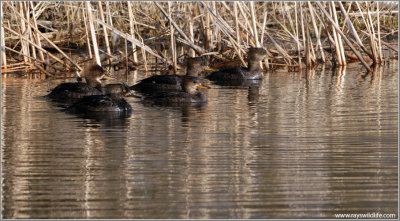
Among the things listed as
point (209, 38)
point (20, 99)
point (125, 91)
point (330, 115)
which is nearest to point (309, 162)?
point (330, 115)

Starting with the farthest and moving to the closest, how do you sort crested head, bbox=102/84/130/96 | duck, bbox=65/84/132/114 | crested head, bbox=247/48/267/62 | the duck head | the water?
crested head, bbox=247/48/267/62
the duck head
crested head, bbox=102/84/130/96
duck, bbox=65/84/132/114
the water

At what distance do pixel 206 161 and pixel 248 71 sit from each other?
27.0ft

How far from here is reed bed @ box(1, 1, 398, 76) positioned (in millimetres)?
14141

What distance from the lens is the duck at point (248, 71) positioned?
47.0 feet

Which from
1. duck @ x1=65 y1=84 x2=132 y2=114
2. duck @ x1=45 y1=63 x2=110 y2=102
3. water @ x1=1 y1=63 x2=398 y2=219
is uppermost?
duck @ x1=45 y1=63 x2=110 y2=102

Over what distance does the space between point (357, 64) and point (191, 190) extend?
11698mm

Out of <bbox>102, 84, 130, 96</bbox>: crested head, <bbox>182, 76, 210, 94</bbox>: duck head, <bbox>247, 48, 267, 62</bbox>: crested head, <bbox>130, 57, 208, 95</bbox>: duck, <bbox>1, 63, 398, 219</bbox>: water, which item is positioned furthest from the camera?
<bbox>247, 48, 267, 62</bbox>: crested head

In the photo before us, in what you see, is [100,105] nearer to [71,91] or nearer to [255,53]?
[71,91]

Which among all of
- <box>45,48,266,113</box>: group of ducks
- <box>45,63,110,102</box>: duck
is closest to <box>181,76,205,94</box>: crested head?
<box>45,48,266,113</box>: group of ducks

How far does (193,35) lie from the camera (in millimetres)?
Result: 15383

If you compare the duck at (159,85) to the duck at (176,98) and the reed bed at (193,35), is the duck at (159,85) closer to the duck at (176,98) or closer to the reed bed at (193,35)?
the reed bed at (193,35)

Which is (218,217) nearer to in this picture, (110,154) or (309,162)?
(309,162)

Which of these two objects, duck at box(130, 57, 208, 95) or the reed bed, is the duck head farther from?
the reed bed

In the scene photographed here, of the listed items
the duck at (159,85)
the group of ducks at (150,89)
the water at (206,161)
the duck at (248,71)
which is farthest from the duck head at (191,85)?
the duck at (248,71)
